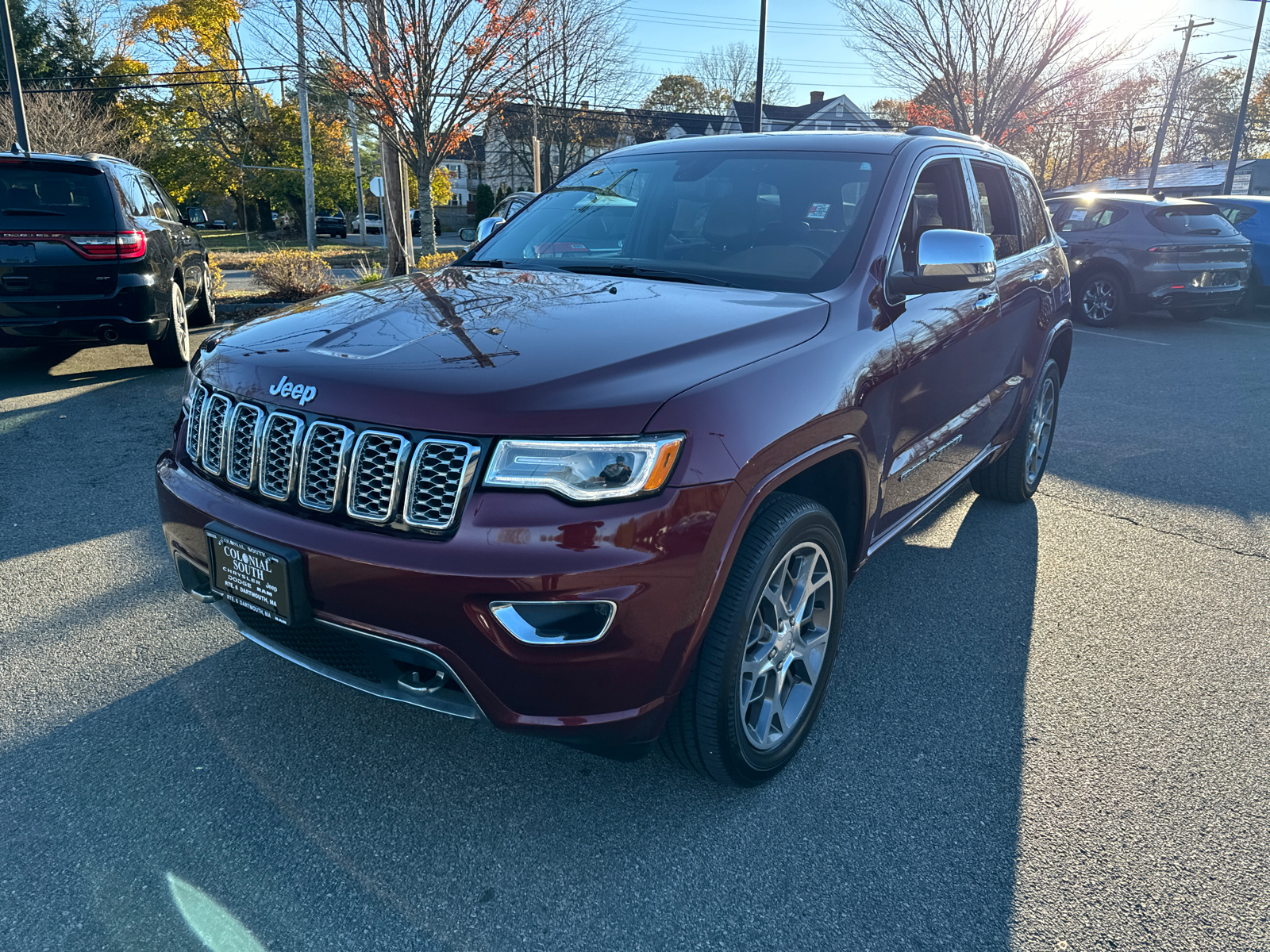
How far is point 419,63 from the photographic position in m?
11.7

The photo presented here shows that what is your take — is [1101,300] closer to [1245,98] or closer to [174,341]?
[174,341]

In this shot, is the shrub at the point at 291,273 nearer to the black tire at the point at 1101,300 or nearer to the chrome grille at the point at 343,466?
the chrome grille at the point at 343,466

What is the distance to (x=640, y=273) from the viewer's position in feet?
10.2

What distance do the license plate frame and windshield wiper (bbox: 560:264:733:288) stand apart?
1.51 metres

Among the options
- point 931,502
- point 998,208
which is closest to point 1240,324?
point 998,208

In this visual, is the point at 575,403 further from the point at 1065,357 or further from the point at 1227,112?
the point at 1227,112

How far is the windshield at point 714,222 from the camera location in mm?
3045

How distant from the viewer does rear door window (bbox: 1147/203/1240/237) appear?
11.5 meters

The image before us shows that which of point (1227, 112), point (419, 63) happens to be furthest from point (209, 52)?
point (1227, 112)

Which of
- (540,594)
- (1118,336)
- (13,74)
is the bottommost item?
(1118,336)

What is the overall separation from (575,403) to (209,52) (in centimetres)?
4928

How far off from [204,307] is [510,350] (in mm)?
8934

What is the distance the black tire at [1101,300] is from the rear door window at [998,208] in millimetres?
8680

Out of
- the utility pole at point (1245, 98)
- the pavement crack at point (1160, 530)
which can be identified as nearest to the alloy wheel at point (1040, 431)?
the pavement crack at point (1160, 530)
